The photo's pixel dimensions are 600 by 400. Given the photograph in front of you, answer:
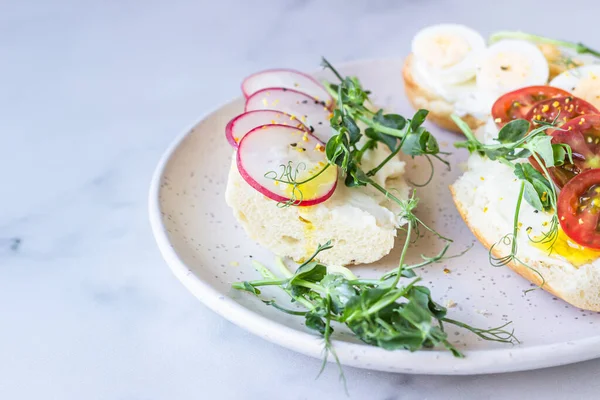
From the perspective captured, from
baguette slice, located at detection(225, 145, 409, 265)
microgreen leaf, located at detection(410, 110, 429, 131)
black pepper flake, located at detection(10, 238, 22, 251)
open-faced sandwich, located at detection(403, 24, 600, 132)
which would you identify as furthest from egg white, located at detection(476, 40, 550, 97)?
black pepper flake, located at detection(10, 238, 22, 251)

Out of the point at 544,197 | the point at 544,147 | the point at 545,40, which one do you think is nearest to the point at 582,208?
Result: the point at 544,197

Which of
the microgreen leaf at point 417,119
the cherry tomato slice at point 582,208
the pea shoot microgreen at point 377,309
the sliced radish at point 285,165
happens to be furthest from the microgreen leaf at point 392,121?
the pea shoot microgreen at point 377,309

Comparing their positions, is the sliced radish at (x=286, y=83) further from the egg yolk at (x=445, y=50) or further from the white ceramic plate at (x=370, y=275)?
the egg yolk at (x=445, y=50)

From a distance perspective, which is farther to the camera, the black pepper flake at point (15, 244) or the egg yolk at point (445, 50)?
the egg yolk at point (445, 50)

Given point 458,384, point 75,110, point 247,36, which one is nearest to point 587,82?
point 458,384

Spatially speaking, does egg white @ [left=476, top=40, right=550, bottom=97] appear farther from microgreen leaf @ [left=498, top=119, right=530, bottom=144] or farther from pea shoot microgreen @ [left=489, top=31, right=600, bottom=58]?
microgreen leaf @ [left=498, top=119, right=530, bottom=144]

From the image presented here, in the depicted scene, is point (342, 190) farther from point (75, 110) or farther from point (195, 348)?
point (75, 110)

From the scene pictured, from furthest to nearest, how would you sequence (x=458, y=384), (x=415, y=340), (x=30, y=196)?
(x=30, y=196)
(x=458, y=384)
(x=415, y=340)
